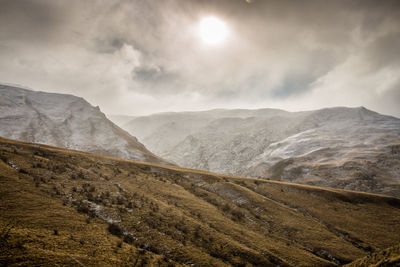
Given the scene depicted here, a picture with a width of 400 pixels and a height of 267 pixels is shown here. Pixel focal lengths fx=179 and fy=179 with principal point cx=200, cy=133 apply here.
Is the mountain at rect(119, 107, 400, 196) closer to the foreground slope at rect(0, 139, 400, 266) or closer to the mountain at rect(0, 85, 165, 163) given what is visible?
the foreground slope at rect(0, 139, 400, 266)

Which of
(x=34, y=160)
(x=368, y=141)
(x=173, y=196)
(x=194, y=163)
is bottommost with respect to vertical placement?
(x=194, y=163)

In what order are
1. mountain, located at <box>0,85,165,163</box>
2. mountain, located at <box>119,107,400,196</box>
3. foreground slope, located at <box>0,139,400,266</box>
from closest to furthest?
foreground slope, located at <box>0,139,400,266</box> < mountain, located at <box>119,107,400,196</box> < mountain, located at <box>0,85,165,163</box>

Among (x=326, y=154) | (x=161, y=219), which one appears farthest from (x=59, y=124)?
(x=326, y=154)

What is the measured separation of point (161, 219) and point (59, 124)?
128905 mm

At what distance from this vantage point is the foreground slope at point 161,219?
50.9ft

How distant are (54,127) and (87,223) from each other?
409 ft

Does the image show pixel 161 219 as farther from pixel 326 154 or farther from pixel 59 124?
pixel 326 154

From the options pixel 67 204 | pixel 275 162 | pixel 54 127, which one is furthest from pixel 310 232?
pixel 54 127

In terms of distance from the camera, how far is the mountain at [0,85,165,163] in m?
99.6

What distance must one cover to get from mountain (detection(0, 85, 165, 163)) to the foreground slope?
77.3m

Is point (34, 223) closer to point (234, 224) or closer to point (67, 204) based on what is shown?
point (67, 204)

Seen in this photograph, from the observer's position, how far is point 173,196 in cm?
3306

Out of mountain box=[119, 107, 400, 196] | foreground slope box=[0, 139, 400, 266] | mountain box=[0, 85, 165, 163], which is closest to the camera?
foreground slope box=[0, 139, 400, 266]

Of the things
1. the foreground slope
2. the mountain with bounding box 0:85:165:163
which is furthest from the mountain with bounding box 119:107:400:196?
the mountain with bounding box 0:85:165:163
